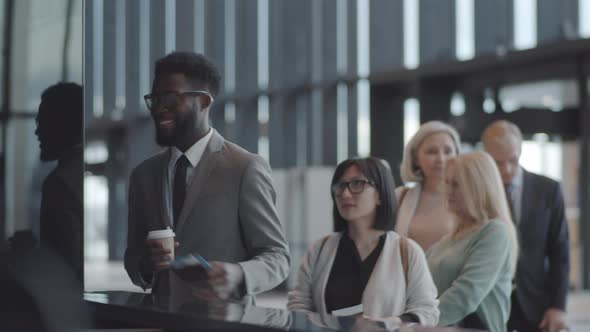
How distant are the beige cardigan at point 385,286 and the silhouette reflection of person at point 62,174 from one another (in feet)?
3.23

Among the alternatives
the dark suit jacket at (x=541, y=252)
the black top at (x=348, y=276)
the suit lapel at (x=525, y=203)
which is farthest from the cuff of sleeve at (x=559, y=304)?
the black top at (x=348, y=276)

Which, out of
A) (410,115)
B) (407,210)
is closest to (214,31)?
(407,210)

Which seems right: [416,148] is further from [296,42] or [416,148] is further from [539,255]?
[296,42]

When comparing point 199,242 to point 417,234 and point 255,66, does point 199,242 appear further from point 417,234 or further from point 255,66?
point 255,66

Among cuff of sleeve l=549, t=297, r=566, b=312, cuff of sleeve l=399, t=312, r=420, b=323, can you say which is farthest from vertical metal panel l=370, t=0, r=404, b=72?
cuff of sleeve l=399, t=312, r=420, b=323

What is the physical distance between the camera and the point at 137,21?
3434mm

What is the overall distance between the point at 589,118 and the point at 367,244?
9.52 meters

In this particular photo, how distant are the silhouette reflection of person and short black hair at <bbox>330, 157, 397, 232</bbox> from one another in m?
1.22

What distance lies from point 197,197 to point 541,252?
2.88 m

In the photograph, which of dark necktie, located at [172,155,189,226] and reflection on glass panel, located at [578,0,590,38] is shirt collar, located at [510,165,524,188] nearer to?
dark necktie, located at [172,155,189,226]

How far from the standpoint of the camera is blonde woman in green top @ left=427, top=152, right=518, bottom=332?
160 inches

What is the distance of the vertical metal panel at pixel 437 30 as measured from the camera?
45.4 ft

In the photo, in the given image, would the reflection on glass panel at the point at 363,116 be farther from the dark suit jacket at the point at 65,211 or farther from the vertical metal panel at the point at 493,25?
the dark suit jacket at the point at 65,211

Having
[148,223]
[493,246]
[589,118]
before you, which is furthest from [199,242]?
[589,118]
